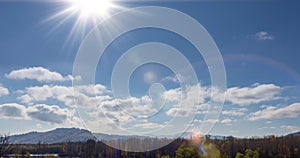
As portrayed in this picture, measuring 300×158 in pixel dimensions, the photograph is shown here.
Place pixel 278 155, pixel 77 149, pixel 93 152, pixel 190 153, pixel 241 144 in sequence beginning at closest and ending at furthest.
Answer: pixel 190 153
pixel 278 155
pixel 241 144
pixel 93 152
pixel 77 149

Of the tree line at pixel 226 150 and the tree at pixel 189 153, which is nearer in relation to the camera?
the tree at pixel 189 153

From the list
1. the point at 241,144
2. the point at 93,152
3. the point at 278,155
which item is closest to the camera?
the point at 278,155

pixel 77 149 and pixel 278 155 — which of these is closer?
pixel 278 155

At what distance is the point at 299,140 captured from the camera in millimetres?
128625

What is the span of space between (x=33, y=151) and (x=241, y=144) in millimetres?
108393

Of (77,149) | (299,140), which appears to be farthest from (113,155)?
(299,140)

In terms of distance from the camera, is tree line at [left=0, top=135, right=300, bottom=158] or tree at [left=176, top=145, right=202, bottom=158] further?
tree line at [left=0, top=135, right=300, bottom=158]

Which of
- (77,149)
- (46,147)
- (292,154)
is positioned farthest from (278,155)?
(46,147)

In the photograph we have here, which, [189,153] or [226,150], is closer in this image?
[189,153]

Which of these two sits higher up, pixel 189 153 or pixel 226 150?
pixel 189 153

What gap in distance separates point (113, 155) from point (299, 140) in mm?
65740

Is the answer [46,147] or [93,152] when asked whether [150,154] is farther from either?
[46,147]

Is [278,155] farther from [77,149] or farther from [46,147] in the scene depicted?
[46,147]

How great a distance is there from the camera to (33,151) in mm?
184750
